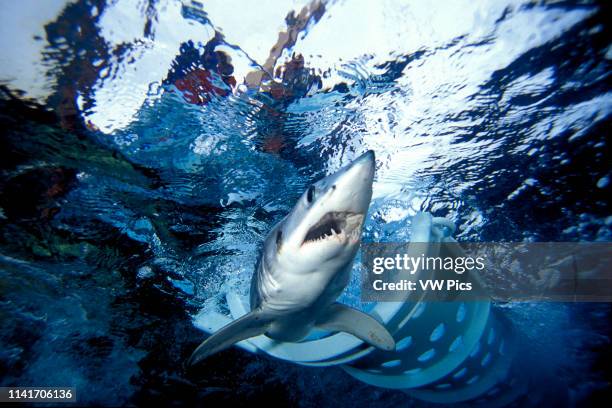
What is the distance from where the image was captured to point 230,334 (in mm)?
3795

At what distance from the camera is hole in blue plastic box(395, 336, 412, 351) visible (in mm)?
5160

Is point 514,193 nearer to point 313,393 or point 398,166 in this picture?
point 398,166

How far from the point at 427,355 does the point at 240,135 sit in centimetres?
569

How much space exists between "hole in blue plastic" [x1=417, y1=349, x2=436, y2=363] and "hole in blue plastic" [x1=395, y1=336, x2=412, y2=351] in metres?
0.65

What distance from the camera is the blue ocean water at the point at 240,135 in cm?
356

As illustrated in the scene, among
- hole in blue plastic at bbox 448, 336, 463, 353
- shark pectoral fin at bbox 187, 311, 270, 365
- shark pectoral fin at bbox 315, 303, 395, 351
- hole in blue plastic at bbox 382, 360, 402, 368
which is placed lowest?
shark pectoral fin at bbox 187, 311, 270, 365

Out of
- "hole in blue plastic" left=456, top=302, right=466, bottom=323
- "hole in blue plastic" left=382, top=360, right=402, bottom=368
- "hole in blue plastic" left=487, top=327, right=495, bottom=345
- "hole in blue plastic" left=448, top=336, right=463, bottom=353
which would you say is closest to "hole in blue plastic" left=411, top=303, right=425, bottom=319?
"hole in blue plastic" left=382, top=360, right=402, bottom=368

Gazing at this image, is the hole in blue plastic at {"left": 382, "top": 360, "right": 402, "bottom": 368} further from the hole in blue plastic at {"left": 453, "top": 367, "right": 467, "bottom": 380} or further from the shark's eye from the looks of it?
the shark's eye

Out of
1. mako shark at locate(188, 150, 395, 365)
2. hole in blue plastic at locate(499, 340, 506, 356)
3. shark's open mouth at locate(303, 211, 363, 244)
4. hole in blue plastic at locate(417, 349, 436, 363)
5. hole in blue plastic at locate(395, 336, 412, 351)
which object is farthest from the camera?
hole in blue plastic at locate(499, 340, 506, 356)

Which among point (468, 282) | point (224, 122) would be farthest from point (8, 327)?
point (468, 282)

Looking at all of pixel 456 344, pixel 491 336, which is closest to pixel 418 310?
pixel 456 344

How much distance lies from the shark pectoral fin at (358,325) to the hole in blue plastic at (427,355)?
2.27 meters

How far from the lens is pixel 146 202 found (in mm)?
5758

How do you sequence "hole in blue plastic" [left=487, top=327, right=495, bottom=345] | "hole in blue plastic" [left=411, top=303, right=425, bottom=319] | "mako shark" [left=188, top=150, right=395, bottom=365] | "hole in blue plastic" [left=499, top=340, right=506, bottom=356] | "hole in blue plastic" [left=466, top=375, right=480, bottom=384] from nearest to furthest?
"mako shark" [left=188, top=150, right=395, bottom=365] → "hole in blue plastic" [left=411, top=303, right=425, bottom=319] → "hole in blue plastic" [left=487, top=327, right=495, bottom=345] → "hole in blue plastic" [left=466, top=375, right=480, bottom=384] → "hole in blue plastic" [left=499, top=340, right=506, bottom=356]
